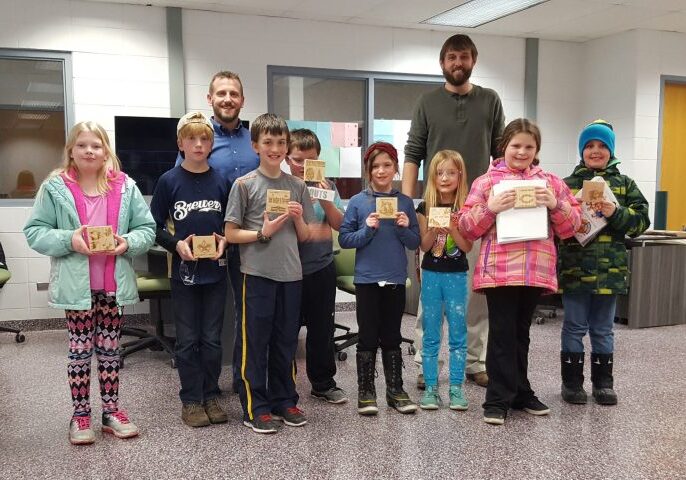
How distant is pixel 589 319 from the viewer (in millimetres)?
2922

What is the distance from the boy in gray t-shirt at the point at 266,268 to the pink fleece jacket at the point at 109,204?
462 mm

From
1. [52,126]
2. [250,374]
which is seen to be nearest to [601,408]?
[250,374]

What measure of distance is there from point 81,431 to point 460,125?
7.48ft

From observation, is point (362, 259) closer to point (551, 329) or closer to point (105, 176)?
point (105, 176)

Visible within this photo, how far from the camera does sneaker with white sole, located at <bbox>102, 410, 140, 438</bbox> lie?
249 centimetres

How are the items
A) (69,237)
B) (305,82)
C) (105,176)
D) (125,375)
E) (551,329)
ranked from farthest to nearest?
1. (305,82)
2. (551,329)
3. (125,375)
4. (105,176)
5. (69,237)

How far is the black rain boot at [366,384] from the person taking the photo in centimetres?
271

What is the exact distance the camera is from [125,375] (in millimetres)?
3498

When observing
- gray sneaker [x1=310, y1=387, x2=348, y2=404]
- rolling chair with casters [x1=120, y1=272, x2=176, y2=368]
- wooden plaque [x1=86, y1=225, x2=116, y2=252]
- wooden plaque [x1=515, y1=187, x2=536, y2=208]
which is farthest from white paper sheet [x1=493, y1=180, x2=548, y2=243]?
rolling chair with casters [x1=120, y1=272, x2=176, y2=368]

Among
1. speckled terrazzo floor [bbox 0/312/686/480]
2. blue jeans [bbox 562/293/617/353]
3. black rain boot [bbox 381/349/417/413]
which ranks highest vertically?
blue jeans [bbox 562/293/617/353]

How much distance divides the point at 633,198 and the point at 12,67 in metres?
4.89

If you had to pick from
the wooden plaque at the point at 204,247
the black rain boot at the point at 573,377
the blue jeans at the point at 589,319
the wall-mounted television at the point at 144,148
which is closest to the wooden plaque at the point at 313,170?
the wooden plaque at the point at 204,247

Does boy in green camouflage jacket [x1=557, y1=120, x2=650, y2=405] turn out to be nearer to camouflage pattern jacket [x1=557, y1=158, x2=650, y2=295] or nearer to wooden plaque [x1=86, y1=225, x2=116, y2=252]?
camouflage pattern jacket [x1=557, y1=158, x2=650, y2=295]

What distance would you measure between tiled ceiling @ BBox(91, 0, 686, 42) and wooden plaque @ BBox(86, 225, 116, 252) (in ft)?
10.7
